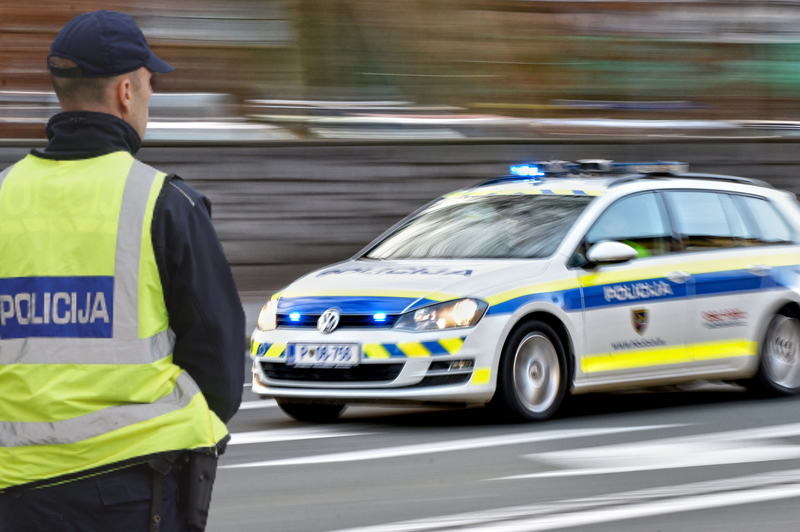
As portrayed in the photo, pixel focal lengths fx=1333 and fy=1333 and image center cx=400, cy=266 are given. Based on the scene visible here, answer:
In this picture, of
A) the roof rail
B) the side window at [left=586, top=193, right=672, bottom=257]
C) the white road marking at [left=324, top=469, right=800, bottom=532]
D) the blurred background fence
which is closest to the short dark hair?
the white road marking at [left=324, top=469, right=800, bottom=532]

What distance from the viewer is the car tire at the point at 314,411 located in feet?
28.0

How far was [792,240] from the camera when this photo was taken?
1018 centimetres

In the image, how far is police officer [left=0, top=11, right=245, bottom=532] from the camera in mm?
2461

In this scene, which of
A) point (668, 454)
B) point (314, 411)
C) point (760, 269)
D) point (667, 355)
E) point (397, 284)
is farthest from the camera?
point (760, 269)

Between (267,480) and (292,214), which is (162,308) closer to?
(267,480)

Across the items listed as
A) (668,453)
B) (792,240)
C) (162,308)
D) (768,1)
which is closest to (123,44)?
(162,308)

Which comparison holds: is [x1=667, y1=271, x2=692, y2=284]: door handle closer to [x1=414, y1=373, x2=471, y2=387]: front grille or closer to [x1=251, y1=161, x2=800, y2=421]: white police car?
[x1=251, y1=161, x2=800, y2=421]: white police car

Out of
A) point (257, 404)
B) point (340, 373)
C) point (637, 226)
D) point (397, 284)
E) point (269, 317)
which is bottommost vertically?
point (257, 404)

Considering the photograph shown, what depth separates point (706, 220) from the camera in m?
9.52

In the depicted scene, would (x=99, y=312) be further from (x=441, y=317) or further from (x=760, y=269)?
(x=760, y=269)

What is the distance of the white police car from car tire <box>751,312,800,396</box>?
15mm

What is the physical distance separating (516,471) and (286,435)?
1.85 metres

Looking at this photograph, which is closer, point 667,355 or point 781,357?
point 667,355

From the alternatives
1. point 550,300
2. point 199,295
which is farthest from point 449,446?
point 199,295
